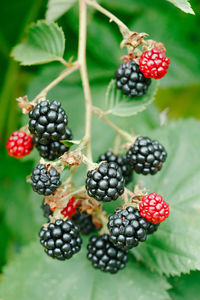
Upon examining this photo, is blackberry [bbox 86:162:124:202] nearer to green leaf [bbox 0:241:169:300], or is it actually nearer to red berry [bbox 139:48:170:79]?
red berry [bbox 139:48:170:79]

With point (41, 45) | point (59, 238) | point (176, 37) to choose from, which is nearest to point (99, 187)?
point (59, 238)

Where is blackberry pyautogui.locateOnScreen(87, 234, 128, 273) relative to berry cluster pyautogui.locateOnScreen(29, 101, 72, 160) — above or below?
below

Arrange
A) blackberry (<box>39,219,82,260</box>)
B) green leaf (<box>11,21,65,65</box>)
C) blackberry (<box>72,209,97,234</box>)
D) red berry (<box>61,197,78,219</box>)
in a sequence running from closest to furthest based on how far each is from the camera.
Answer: blackberry (<box>39,219,82,260</box>) → red berry (<box>61,197,78,219</box>) → blackberry (<box>72,209,97,234</box>) → green leaf (<box>11,21,65,65</box>)

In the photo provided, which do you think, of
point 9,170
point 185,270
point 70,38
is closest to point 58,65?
point 70,38

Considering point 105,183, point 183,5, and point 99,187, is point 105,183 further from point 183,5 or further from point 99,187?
point 183,5

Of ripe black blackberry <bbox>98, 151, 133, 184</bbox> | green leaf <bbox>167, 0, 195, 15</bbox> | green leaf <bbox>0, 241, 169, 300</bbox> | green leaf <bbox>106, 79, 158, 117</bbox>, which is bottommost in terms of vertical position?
green leaf <bbox>0, 241, 169, 300</bbox>

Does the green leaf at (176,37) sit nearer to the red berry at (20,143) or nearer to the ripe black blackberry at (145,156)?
the ripe black blackberry at (145,156)

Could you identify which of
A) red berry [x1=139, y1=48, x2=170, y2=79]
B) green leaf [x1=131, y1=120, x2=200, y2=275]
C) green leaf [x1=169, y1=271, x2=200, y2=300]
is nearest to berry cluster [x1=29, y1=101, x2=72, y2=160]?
red berry [x1=139, y1=48, x2=170, y2=79]

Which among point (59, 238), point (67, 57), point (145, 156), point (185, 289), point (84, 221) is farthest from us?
point (67, 57)
